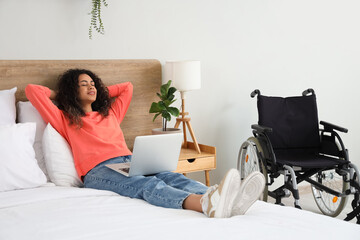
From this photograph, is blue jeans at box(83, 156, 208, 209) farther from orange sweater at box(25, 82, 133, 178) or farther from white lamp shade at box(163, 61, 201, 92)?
white lamp shade at box(163, 61, 201, 92)

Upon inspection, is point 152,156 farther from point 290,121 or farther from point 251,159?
point 290,121

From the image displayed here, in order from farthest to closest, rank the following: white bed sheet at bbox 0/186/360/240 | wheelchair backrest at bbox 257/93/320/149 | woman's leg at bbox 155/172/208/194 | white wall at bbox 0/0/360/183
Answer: wheelchair backrest at bbox 257/93/320/149 → white wall at bbox 0/0/360/183 → woman's leg at bbox 155/172/208/194 → white bed sheet at bbox 0/186/360/240

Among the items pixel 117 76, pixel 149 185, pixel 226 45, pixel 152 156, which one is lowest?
pixel 149 185

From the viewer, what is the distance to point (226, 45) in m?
3.68

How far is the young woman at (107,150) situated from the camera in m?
1.93

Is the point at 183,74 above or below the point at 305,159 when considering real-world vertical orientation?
above

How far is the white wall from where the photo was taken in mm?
2967

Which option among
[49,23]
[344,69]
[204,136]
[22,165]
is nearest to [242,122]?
[204,136]

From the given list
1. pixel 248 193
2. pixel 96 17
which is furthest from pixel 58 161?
pixel 248 193

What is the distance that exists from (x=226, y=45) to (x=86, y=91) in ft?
4.39

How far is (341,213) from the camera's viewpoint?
3521mm

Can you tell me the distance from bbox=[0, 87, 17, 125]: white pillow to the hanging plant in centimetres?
68

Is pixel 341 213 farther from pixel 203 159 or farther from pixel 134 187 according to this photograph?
pixel 134 187

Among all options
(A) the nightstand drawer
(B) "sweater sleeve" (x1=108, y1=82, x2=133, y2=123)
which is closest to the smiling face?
(B) "sweater sleeve" (x1=108, y1=82, x2=133, y2=123)
